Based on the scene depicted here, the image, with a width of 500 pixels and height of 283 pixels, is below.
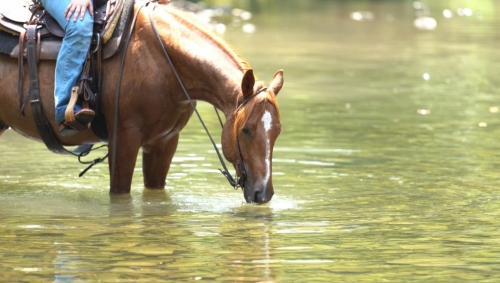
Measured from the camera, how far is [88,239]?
22.5 ft

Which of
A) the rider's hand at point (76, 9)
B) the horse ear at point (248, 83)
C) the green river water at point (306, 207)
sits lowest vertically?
the green river water at point (306, 207)

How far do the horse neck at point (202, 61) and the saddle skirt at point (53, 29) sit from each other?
0.28 meters

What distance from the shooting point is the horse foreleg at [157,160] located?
8.46 metres

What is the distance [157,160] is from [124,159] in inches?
22.4

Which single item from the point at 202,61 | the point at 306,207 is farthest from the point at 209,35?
the point at 306,207

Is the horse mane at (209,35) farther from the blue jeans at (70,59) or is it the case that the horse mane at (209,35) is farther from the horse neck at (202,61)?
the blue jeans at (70,59)

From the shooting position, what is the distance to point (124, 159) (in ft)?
26.3

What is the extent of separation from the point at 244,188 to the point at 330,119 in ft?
21.1

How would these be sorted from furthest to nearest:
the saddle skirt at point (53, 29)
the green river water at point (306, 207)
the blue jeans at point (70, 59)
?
the saddle skirt at point (53, 29), the blue jeans at point (70, 59), the green river water at point (306, 207)

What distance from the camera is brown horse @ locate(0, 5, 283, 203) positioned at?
723 cm

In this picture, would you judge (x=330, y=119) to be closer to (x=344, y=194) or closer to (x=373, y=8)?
(x=344, y=194)

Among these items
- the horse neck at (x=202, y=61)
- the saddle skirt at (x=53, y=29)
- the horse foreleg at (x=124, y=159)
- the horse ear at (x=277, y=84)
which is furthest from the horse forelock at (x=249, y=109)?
the saddle skirt at (x=53, y=29)

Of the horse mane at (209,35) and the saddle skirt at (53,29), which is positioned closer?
the horse mane at (209,35)

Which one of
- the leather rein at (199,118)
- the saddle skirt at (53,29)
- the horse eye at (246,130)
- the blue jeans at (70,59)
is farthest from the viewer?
the saddle skirt at (53,29)
